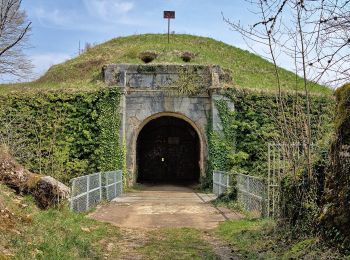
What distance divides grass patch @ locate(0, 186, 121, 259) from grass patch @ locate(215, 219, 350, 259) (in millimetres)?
2046

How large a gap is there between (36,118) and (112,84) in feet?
10.9

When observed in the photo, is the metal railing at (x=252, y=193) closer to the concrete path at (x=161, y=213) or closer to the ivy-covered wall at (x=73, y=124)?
the concrete path at (x=161, y=213)

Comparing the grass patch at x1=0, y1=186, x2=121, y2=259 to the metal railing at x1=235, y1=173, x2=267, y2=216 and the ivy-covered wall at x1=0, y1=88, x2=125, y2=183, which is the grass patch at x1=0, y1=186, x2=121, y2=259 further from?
the ivy-covered wall at x1=0, y1=88, x2=125, y2=183

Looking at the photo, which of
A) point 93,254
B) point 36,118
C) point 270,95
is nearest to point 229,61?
point 270,95

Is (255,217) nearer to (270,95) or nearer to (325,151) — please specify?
(325,151)

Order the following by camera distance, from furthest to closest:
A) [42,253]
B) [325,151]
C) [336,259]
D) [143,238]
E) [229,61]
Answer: [229,61] < [143,238] < [325,151] < [42,253] < [336,259]

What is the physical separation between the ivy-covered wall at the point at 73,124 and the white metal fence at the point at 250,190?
5298 millimetres

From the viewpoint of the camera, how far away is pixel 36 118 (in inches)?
690

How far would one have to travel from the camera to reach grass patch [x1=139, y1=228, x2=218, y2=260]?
6753 millimetres

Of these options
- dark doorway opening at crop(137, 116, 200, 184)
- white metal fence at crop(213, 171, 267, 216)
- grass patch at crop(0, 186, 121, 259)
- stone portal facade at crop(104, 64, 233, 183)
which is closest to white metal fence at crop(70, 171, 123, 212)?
grass patch at crop(0, 186, 121, 259)

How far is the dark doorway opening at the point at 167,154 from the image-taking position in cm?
2620

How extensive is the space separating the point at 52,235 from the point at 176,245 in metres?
2.08

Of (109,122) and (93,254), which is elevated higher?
(109,122)

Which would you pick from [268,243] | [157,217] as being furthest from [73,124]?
[268,243]
